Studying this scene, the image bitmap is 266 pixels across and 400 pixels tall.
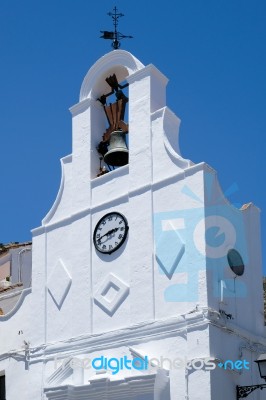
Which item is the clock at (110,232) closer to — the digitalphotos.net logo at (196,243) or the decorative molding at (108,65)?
the digitalphotos.net logo at (196,243)

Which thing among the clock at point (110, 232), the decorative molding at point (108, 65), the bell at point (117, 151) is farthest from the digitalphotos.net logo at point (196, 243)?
the decorative molding at point (108, 65)

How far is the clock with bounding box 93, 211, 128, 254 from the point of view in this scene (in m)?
21.7

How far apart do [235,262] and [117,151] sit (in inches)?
149

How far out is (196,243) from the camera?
2012cm

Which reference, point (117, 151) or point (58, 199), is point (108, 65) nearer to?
point (117, 151)

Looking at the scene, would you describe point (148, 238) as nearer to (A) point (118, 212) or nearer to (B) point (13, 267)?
(A) point (118, 212)

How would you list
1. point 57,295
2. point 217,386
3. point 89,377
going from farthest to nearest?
point 57,295 < point 89,377 < point 217,386

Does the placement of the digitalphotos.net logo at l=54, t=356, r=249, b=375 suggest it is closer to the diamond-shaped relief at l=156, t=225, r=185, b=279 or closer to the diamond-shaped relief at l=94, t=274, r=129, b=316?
the diamond-shaped relief at l=94, t=274, r=129, b=316

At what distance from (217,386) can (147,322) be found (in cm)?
202

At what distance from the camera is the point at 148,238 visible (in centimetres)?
2103

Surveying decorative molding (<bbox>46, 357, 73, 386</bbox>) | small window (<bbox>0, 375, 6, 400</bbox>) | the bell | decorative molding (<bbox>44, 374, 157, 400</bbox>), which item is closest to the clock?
the bell

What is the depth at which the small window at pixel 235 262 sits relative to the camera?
20797mm

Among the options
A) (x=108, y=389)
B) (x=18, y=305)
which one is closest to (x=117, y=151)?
(x=18, y=305)

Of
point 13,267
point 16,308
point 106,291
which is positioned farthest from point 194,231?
point 13,267
